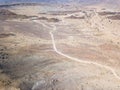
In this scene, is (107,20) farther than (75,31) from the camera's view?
Yes

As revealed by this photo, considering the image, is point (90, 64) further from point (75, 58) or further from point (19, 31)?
point (19, 31)

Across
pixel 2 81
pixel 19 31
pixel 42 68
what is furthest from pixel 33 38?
pixel 2 81

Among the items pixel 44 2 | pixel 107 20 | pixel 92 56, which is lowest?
pixel 44 2

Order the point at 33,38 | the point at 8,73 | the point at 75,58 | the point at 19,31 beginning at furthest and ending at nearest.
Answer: the point at 19,31 → the point at 33,38 → the point at 75,58 → the point at 8,73

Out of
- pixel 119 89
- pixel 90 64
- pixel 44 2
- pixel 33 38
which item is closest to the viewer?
pixel 119 89

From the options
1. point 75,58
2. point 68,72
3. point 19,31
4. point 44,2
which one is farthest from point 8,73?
point 44,2

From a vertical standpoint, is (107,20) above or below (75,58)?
below
